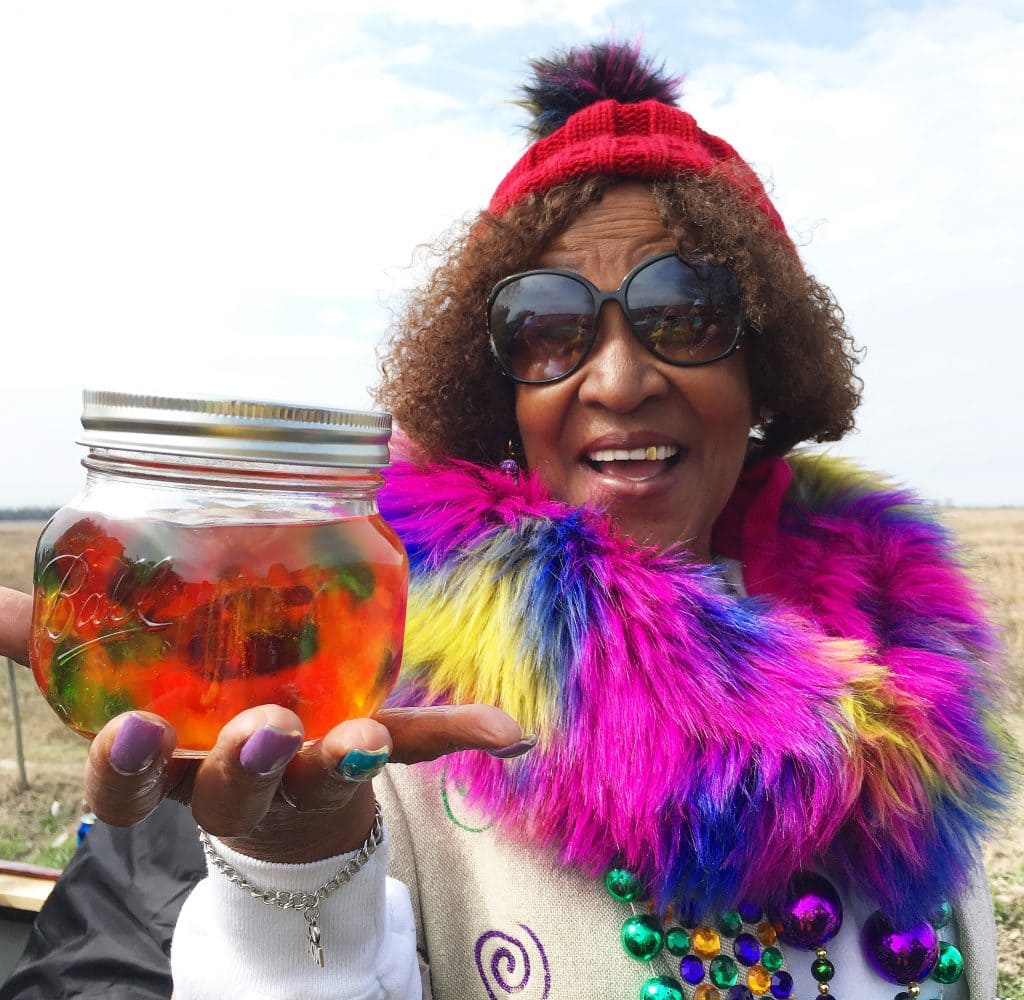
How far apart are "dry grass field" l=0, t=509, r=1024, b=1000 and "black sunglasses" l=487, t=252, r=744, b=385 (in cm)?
88

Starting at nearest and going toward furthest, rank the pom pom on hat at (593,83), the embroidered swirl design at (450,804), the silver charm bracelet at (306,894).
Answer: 1. the silver charm bracelet at (306,894)
2. the embroidered swirl design at (450,804)
3. the pom pom on hat at (593,83)

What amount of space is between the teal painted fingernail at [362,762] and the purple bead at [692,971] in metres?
0.93

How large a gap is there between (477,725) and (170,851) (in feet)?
4.62

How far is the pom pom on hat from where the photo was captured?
2064 millimetres

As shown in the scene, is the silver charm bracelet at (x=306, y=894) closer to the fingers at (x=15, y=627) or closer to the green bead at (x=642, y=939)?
the fingers at (x=15, y=627)

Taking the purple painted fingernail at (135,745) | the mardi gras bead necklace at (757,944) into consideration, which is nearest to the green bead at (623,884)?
the mardi gras bead necklace at (757,944)

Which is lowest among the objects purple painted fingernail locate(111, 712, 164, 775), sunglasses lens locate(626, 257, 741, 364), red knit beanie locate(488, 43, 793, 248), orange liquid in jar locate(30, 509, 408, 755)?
purple painted fingernail locate(111, 712, 164, 775)

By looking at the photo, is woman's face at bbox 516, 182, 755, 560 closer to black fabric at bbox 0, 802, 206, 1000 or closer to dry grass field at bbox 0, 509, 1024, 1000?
dry grass field at bbox 0, 509, 1024, 1000

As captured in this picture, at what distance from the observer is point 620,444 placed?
1848 mm

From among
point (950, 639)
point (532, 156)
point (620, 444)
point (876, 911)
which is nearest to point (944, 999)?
point (876, 911)

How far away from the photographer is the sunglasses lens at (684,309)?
1.82 meters

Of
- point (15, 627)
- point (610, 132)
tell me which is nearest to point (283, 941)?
point (15, 627)

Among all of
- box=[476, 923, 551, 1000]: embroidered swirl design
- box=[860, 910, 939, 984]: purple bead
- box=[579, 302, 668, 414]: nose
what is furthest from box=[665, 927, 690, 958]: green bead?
box=[579, 302, 668, 414]: nose

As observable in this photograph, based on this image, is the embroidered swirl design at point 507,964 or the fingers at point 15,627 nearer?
the fingers at point 15,627
